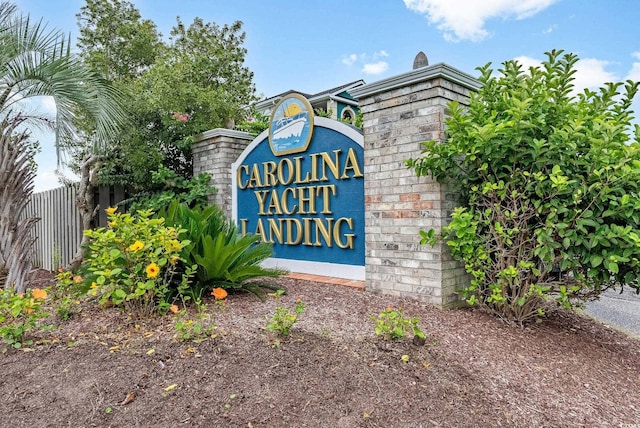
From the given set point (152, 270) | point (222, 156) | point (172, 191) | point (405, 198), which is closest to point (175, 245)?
point (152, 270)

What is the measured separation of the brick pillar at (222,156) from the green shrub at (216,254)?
2.41m

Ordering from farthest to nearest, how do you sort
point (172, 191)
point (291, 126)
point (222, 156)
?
1. point (172, 191)
2. point (222, 156)
3. point (291, 126)

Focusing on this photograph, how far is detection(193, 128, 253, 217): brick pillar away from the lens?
636 centimetres

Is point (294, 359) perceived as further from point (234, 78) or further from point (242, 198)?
point (234, 78)

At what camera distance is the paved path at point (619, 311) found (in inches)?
182

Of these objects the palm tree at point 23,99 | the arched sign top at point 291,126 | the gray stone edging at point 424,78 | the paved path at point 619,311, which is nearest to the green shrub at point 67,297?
the palm tree at point 23,99

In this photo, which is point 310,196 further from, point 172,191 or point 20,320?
point 20,320

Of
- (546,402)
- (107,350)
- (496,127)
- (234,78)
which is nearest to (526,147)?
(496,127)

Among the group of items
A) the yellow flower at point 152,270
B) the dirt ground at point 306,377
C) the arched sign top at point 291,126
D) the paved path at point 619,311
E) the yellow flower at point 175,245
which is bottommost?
the paved path at point 619,311

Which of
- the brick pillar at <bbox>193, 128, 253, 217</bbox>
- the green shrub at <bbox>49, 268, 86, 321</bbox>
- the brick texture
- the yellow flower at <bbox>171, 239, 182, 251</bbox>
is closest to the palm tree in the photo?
the green shrub at <bbox>49, 268, 86, 321</bbox>

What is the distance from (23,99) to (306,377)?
173 inches

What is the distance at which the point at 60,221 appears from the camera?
26.1ft

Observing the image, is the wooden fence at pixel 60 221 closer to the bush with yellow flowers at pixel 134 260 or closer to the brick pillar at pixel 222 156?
the brick pillar at pixel 222 156

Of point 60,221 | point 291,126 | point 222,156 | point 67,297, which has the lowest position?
point 67,297
